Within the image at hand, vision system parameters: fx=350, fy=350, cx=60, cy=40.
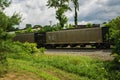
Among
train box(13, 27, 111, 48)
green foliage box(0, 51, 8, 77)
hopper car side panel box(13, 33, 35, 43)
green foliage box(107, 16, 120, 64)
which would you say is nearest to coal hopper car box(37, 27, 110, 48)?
train box(13, 27, 111, 48)

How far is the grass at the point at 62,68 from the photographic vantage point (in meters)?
18.0

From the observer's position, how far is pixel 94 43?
3997cm

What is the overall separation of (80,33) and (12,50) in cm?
2730

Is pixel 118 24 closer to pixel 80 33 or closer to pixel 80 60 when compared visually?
pixel 80 60

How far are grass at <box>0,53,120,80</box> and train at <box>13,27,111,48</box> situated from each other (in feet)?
34.4

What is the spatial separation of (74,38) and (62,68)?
71.1 ft

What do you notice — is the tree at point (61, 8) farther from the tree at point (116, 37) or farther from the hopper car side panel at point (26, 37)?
the tree at point (116, 37)

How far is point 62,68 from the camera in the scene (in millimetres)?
22531

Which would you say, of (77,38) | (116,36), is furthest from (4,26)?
(77,38)

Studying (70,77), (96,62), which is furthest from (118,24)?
(70,77)

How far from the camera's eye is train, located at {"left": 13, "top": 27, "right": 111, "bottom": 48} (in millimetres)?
38912

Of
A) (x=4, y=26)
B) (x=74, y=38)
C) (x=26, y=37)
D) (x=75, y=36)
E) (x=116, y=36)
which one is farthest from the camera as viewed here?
(x=26, y=37)

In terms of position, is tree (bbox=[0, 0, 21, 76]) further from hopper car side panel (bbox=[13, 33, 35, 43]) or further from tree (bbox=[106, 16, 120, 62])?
hopper car side panel (bbox=[13, 33, 35, 43])

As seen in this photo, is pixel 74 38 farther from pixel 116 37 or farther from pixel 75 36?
pixel 116 37
